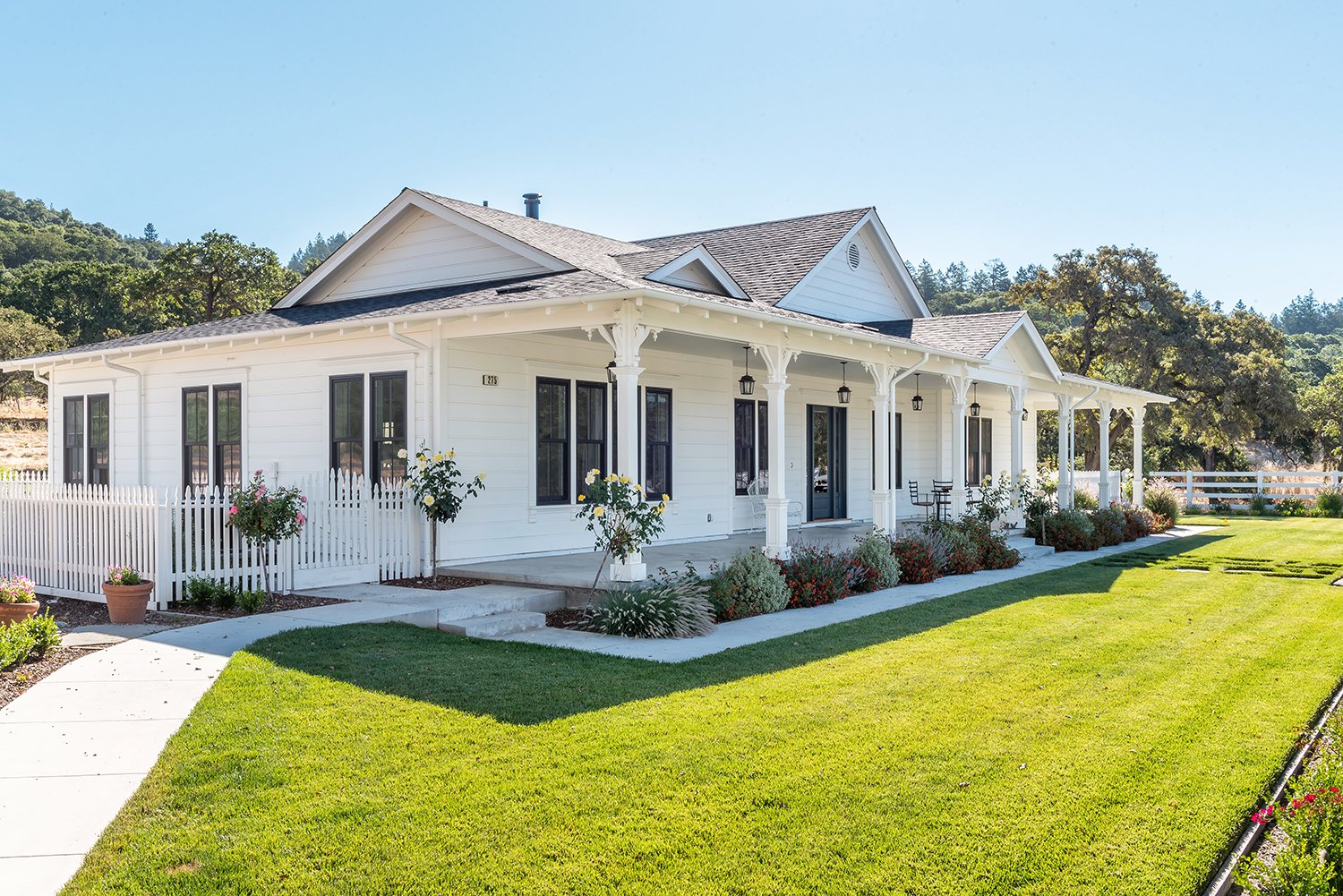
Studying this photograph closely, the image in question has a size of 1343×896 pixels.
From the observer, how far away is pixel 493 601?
10125mm

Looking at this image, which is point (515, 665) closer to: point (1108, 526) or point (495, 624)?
point (495, 624)

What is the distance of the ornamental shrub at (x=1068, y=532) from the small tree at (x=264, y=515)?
43.6 ft

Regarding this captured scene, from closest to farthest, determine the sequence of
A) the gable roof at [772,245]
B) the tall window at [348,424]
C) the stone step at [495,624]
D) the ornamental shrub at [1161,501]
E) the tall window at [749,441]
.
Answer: the stone step at [495,624], the tall window at [348,424], the tall window at [749,441], the gable roof at [772,245], the ornamental shrub at [1161,501]

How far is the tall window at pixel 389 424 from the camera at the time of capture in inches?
500

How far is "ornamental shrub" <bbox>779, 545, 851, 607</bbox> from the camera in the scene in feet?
37.9

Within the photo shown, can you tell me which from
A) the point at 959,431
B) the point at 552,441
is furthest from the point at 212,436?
the point at 959,431

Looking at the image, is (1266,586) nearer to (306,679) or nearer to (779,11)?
(779,11)

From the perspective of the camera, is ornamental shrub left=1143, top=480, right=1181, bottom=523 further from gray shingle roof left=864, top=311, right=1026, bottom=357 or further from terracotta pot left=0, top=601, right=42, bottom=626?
terracotta pot left=0, top=601, right=42, bottom=626

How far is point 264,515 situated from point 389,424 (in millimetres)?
2822

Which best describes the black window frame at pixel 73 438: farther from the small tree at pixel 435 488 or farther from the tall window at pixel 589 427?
the tall window at pixel 589 427

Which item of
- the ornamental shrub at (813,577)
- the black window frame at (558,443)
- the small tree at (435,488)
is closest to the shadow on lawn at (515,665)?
the ornamental shrub at (813,577)

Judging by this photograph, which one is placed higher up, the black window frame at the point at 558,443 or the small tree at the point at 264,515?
the black window frame at the point at 558,443

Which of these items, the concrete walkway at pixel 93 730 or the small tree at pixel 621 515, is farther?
the small tree at pixel 621 515

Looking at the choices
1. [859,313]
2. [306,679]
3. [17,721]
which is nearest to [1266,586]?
[859,313]
